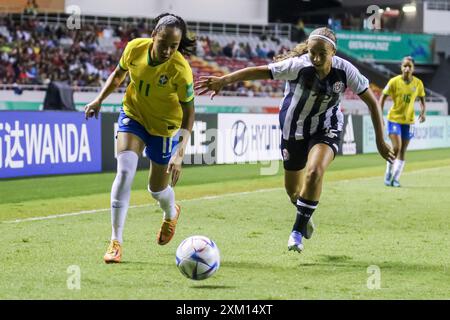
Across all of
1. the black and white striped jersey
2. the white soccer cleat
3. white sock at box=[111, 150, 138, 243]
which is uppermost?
the black and white striped jersey

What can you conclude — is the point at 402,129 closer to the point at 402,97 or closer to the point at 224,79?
the point at 402,97

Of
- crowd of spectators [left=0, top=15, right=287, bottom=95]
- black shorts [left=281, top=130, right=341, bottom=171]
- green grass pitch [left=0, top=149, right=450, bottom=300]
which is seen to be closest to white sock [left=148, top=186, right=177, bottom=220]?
green grass pitch [left=0, top=149, right=450, bottom=300]

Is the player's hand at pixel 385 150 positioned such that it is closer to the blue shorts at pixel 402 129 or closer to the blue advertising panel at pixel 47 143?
the blue shorts at pixel 402 129

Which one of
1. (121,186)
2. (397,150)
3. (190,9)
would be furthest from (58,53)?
(121,186)

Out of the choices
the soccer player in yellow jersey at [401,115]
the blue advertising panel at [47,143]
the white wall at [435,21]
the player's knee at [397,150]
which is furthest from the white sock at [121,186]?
the white wall at [435,21]

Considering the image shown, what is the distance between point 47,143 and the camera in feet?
62.1

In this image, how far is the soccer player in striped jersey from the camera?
349 inches

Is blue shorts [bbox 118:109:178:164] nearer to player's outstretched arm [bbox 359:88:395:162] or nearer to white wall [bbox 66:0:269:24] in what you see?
player's outstretched arm [bbox 359:88:395:162]

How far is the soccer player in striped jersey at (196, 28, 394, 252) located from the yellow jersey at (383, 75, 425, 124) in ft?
31.8

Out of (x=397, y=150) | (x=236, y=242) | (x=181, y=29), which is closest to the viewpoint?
(x=181, y=29)

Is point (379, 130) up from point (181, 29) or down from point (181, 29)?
down

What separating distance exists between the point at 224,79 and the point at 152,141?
3.10 ft

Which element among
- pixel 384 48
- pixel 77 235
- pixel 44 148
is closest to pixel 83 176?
pixel 44 148

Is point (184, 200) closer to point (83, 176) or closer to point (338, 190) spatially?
point (338, 190)
